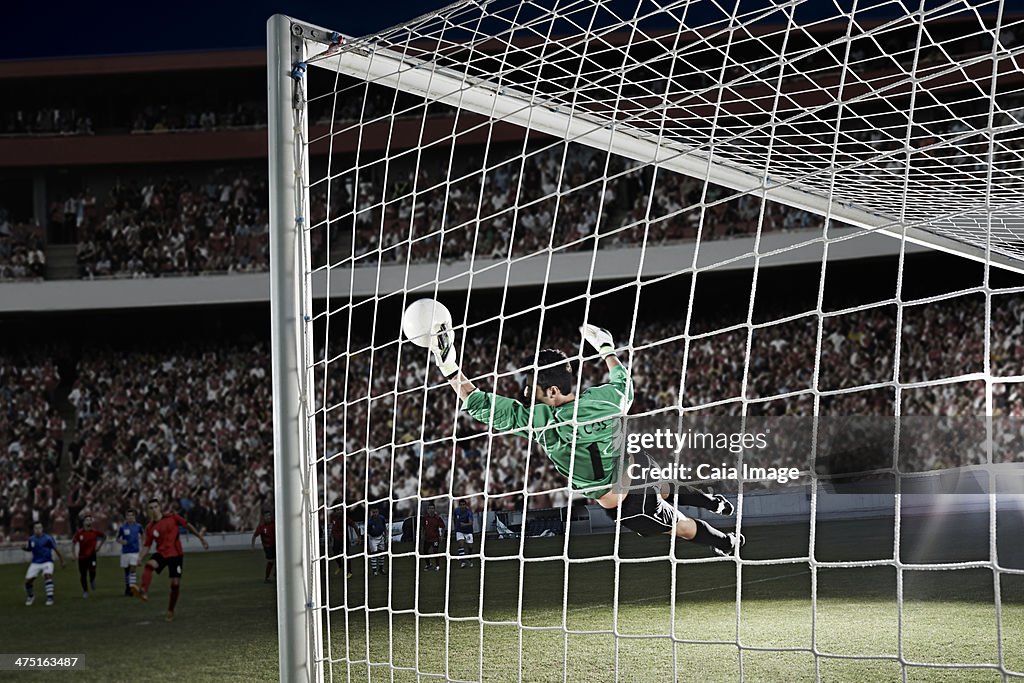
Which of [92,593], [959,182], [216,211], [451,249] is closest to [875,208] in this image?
[959,182]

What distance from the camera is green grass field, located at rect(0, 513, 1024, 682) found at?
559 cm

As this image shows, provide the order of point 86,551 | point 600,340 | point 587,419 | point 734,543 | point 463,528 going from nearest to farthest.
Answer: point 734,543 < point 600,340 < point 587,419 < point 86,551 < point 463,528

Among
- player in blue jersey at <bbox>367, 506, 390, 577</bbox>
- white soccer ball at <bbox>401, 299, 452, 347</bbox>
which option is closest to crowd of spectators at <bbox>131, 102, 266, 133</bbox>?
player in blue jersey at <bbox>367, 506, 390, 577</bbox>

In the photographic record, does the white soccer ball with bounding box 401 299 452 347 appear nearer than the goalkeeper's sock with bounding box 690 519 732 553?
Yes

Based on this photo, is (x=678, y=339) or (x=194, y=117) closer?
(x=678, y=339)

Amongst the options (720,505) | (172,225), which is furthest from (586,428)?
(172,225)

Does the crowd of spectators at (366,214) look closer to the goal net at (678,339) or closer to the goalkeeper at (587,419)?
the goal net at (678,339)

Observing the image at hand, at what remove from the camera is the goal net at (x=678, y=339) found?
307cm

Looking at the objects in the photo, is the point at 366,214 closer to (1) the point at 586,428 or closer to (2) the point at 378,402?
(2) the point at 378,402

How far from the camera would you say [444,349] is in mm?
3828

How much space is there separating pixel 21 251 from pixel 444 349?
54.0 feet

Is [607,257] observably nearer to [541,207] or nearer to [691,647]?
[541,207]

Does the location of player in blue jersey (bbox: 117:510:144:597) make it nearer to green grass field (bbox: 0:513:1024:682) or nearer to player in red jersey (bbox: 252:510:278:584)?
green grass field (bbox: 0:513:1024:682)

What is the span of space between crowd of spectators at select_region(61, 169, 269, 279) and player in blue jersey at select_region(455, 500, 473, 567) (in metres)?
7.46
